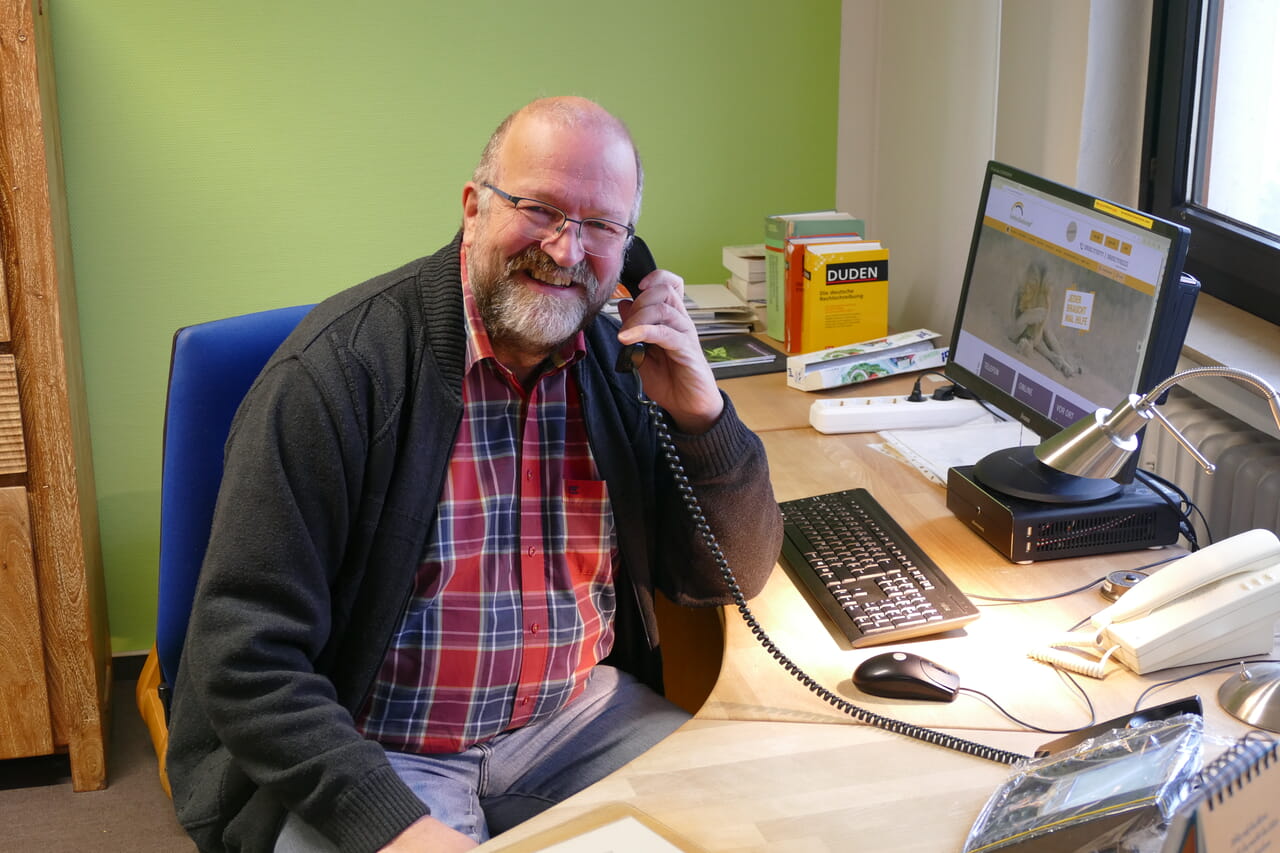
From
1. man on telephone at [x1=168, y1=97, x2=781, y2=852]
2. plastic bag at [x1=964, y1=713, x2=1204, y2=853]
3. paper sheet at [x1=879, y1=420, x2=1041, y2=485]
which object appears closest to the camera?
plastic bag at [x1=964, y1=713, x2=1204, y2=853]

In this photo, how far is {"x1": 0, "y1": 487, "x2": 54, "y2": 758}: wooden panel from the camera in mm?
2312

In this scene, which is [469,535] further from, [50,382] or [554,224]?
[50,382]

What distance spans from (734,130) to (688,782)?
6.86 feet

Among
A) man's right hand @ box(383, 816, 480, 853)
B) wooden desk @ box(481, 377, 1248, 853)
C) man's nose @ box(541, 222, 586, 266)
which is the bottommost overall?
man's right hand @ box(383, 816, 480, 853)

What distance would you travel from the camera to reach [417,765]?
4.81ft

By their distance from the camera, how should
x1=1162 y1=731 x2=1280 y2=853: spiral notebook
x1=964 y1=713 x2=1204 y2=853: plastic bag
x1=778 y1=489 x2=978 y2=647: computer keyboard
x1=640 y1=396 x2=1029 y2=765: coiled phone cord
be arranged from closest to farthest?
1. x1=1162 y1=731 x2=1280 y2=853: spiral notebook
2. x1=964 y1=713 x2=1204 y2=853: plastic bag
3. x1=640 y1=396 x2=1029 y2=765: coiled phone cord
4. x1=778 y1=489 x2=978 y2=647: computer keyboard

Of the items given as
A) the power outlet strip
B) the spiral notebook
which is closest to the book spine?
the power outlet strip

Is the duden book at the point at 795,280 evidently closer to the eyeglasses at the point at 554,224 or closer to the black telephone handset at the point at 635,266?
the black telephone handset at the point at 635,266

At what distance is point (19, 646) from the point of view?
2.38 meters

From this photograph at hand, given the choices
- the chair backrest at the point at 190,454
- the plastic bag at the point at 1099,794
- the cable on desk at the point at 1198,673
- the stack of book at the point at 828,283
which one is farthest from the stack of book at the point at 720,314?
the plastic bag at the point at 1099,794

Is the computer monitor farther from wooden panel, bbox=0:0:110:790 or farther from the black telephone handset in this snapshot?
wooden panel, bbox=0:0:110:790

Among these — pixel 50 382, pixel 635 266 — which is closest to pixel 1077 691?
pixel 635 266

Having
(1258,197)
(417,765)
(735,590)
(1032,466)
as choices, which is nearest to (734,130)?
(1258,197)

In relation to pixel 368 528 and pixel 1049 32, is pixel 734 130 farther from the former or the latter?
pixel 368 528
